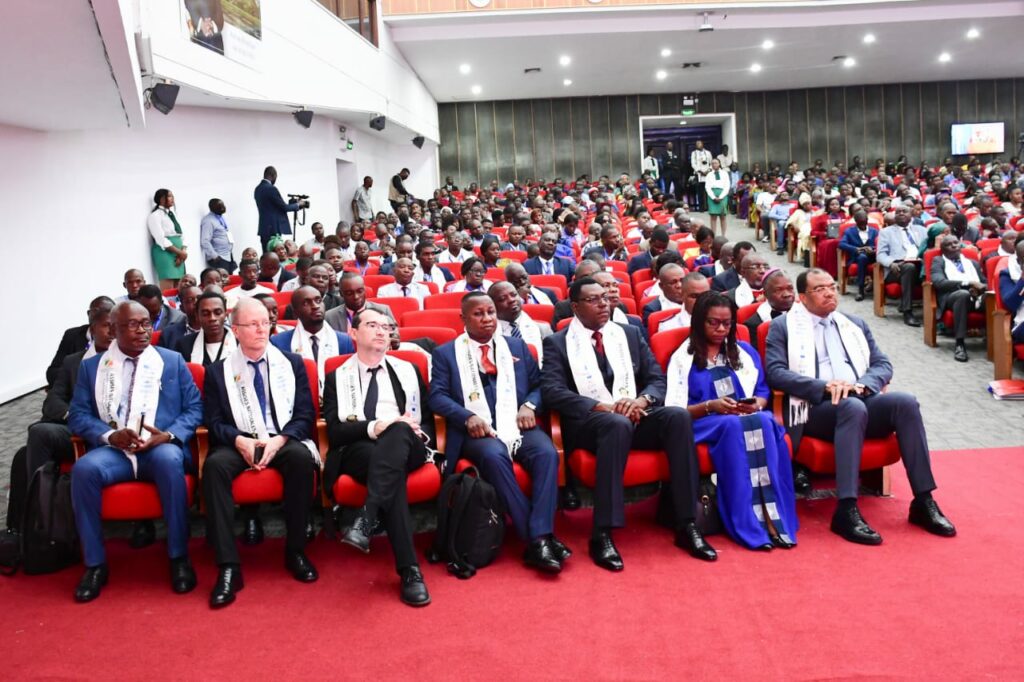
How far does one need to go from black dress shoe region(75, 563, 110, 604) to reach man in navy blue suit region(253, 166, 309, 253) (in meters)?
7.62

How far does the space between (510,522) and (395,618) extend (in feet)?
3.20

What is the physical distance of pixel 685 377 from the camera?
4156mm

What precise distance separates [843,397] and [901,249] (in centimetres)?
561

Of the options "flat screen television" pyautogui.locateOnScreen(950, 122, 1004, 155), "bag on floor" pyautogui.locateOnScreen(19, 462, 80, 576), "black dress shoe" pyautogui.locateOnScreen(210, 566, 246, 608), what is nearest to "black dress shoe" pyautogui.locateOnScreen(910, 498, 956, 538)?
"black dress shoe" pyautogui.locateOnScreen(210, 566, 246, 608)

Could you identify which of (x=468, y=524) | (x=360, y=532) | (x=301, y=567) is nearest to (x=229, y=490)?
(x=301, y=567)

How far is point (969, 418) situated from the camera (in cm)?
565

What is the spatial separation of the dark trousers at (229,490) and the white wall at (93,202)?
4452mm

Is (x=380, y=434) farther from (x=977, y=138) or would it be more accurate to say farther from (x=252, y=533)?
(x=977, y=138)

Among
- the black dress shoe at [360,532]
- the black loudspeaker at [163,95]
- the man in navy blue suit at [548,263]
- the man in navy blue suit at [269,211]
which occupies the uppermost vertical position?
the black loudspeaker at [163,95]

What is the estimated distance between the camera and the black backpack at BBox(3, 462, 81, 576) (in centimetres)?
366

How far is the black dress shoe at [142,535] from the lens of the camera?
13.4ft

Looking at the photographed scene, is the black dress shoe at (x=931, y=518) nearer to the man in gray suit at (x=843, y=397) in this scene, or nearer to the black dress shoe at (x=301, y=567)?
the man in gray suit at (x=843, y=397)

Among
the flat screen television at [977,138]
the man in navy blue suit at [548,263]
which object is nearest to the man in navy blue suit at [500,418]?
the man in navy blue suit at [548,263]

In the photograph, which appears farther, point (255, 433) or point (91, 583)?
point (255, 433)
